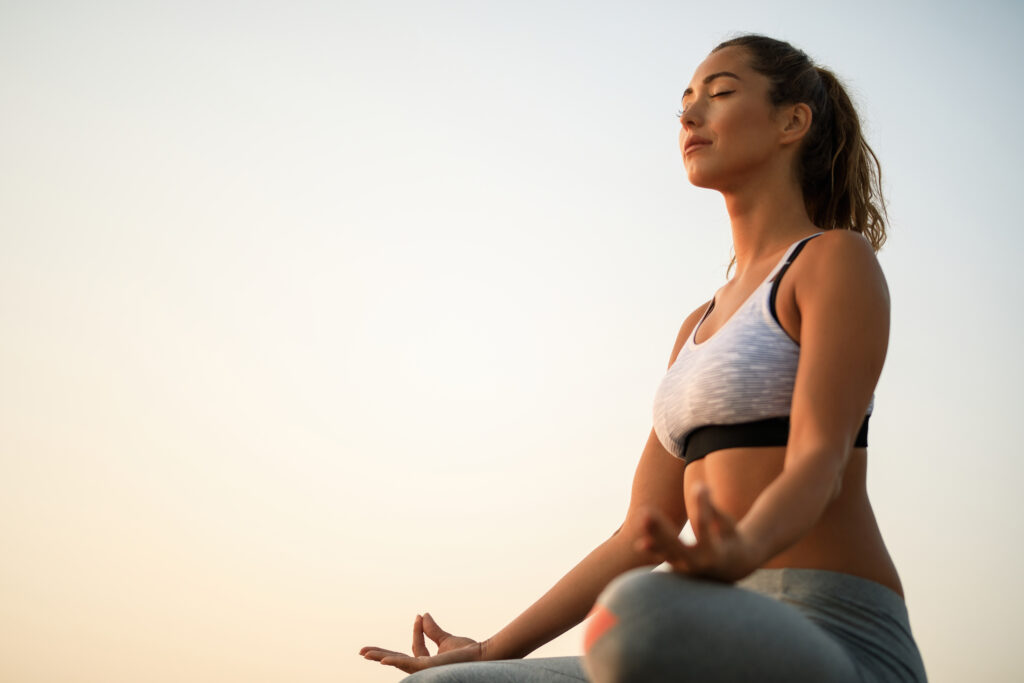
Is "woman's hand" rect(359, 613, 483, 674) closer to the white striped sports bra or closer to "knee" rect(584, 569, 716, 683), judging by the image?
the white striped sports bra

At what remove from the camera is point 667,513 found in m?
2.01

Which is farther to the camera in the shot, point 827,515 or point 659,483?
point 659,483

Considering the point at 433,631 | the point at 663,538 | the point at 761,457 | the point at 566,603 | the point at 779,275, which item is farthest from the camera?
the point at 433,631

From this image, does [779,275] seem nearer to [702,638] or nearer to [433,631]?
[702,638]

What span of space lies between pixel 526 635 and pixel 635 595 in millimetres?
1008

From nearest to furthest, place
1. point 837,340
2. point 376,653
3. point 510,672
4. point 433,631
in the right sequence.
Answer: point 837,340 < point 510,672 < point 376,653 < point 433,631

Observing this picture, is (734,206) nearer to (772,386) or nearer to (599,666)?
(772,386)

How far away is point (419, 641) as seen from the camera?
2.19 m

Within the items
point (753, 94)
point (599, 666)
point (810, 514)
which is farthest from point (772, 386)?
point (753, 94)

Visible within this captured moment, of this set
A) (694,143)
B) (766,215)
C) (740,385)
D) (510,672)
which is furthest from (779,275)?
(510,672)

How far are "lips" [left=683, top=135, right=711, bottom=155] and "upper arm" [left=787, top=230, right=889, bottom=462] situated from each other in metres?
0.44

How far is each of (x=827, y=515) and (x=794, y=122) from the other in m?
0.96

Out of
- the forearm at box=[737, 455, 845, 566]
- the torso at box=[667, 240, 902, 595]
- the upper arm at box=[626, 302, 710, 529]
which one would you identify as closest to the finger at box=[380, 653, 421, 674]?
the upper arm at box=[626, 302, 710, 529]

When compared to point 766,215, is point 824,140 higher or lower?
higher
